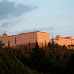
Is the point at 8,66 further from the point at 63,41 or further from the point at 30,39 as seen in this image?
the point at 63,41

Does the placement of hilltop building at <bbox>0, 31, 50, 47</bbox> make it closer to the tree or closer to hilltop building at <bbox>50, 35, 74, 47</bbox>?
hilltop building at <bbox>50, 35, 74, 47</bbox>

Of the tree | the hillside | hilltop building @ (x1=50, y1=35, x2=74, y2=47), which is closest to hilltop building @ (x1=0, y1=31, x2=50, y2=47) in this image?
hilltop building @ (x1=50, y1=35, x2=74, y2=47)

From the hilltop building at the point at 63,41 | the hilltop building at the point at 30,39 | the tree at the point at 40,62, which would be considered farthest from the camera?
the hilltop building at the point at 63,41

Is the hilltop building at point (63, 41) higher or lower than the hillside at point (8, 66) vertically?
higher

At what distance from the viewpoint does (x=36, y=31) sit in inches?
3196

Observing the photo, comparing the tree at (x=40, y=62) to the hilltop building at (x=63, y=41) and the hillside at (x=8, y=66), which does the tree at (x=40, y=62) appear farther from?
the hilltop building at (x=63, y=41)

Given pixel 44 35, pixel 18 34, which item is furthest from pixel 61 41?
pixel 18 34

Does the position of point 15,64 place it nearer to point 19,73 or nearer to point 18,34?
point 19,73

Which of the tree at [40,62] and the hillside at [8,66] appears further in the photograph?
the tree at [40,62]

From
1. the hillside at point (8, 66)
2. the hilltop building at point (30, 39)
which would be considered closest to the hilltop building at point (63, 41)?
the hilltop building at point (30, 39)

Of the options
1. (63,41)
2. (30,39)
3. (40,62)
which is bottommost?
(40,62)

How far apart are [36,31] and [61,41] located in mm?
14105

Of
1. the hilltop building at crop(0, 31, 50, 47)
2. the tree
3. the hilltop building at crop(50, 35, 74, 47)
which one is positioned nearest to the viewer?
the tree

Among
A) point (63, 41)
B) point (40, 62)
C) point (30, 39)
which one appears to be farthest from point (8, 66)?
point (63, 41)
